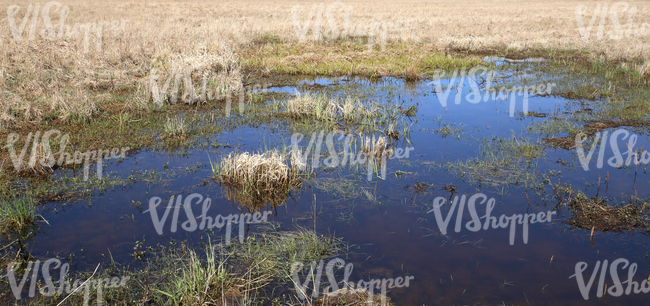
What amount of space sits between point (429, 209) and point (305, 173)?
7.39 feet

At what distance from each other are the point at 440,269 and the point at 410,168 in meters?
2.96

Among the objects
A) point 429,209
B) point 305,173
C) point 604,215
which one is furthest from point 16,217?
point 604,215

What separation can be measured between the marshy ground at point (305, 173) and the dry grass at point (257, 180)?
3cm

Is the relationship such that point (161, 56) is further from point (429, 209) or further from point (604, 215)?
point (604, 215)

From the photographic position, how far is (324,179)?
7.16m

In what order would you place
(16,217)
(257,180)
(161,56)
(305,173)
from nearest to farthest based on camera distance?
(16,217)
(257,180)
(305,173)
(161,56)

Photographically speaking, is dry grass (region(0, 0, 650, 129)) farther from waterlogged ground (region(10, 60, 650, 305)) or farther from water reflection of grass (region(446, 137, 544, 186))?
water reflection of grass (region(446, 137, 544, 186))

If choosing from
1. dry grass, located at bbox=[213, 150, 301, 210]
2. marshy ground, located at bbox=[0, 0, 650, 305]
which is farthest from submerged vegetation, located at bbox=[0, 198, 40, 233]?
dry grass, located at bbox=[213, 150, 301, 210]

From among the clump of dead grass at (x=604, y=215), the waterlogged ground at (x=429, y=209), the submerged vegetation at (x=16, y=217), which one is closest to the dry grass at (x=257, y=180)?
the waterlogged ground at (x=429, y=209)

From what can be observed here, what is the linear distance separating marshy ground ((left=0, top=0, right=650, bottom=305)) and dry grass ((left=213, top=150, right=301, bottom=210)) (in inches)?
1.3

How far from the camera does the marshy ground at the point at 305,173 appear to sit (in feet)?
15.4

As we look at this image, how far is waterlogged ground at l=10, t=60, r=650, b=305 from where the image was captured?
470cm

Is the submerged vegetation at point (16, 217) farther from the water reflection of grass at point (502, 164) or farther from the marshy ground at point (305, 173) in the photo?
the water reflection of grass at point (502, 164)

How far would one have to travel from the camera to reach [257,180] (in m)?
6.66
